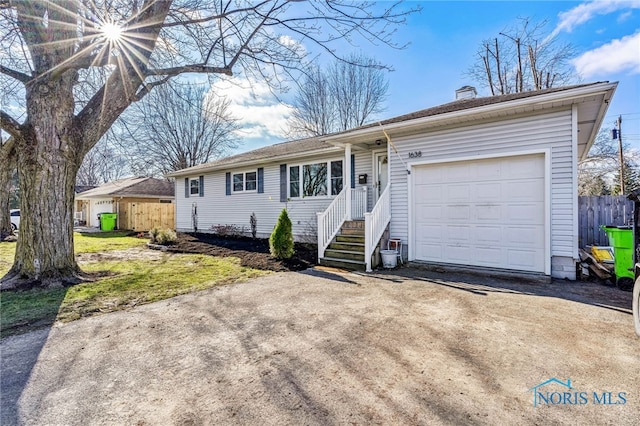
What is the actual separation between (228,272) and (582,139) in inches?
380

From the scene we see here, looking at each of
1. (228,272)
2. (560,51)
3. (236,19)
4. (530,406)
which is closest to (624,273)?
(530,406)

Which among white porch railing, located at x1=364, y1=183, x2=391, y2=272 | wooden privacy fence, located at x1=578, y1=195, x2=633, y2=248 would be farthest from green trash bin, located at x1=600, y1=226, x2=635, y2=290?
white porch railing, located at x1=364, y1=183, x2=391, y2=272

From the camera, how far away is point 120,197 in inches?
787

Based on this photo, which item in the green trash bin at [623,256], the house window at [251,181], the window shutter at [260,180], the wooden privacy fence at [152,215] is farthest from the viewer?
the wooden privacy fence at [152,215]

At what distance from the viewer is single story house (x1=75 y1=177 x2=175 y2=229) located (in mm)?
19672

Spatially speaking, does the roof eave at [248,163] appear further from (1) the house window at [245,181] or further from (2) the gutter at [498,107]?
(2) the gutter at [498,107]

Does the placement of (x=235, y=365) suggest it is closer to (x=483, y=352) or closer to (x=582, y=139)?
(x=483, y=352)

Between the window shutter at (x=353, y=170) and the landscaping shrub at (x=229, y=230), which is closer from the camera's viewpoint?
the window shutter at (x=353, y=170)

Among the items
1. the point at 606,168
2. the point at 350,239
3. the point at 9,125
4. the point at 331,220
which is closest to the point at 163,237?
the point at 9,125

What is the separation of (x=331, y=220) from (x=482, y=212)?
11.5 feet

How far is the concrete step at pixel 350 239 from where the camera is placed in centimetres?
768

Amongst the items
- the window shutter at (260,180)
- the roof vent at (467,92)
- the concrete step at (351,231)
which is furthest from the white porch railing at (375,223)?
the window shutter at (260,180)

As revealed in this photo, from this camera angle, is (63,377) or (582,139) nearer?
(63,377)

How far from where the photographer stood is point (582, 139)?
8312 millimetres
